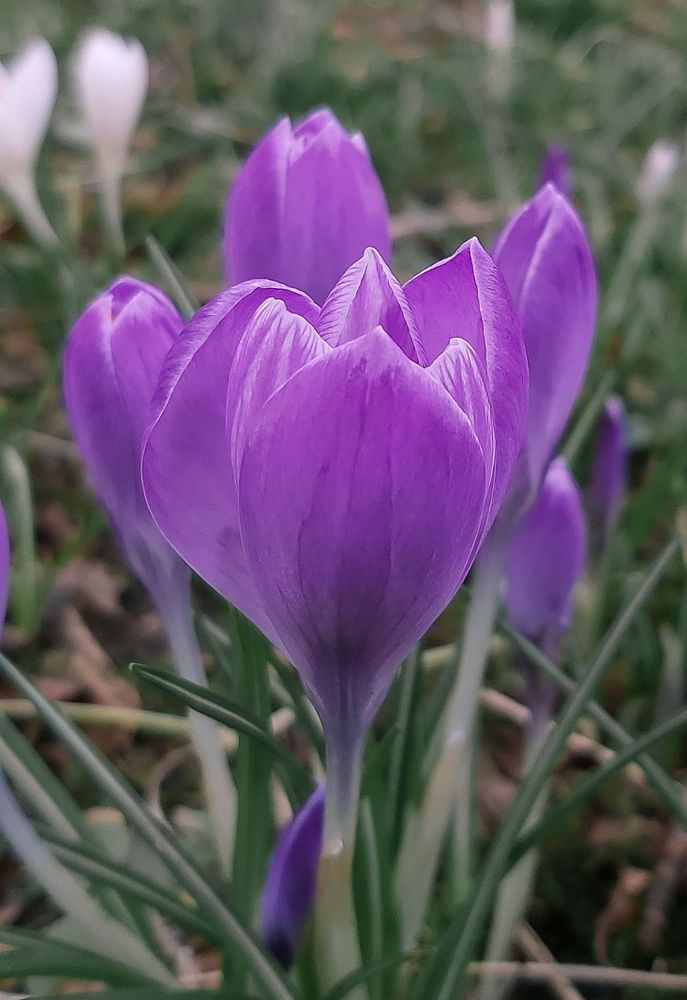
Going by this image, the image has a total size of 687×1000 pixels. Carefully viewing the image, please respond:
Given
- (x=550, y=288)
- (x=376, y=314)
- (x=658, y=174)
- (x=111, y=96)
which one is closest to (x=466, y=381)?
(x=376, y=314)

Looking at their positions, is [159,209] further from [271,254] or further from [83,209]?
[271,254]

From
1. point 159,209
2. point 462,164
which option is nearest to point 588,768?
point 159,209

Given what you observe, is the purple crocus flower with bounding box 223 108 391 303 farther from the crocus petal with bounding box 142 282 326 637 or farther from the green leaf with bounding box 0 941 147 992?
the green leaf with bounding box 0 941 147 992

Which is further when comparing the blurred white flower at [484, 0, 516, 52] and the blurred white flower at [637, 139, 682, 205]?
the blurred white flower at [484, 0, 516, 52]

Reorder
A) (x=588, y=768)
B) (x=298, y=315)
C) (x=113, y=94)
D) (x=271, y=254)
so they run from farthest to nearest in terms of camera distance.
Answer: (x=113, y=94) < (x=588, y=768) < (x=271, y=254) < (x=298, y=315)

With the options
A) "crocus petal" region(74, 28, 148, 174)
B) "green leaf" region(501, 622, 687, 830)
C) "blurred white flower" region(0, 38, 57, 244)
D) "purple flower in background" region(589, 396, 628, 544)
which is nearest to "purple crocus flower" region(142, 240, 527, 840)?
"green leaf" region(501, 622, 687, 830)

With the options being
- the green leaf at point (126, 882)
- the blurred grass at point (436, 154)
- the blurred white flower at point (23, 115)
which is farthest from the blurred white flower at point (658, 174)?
the green leaf at point (126, 882)

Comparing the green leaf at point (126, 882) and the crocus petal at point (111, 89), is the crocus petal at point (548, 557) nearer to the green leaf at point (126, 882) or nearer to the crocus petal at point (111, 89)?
the green leaf at point (126, 882)
